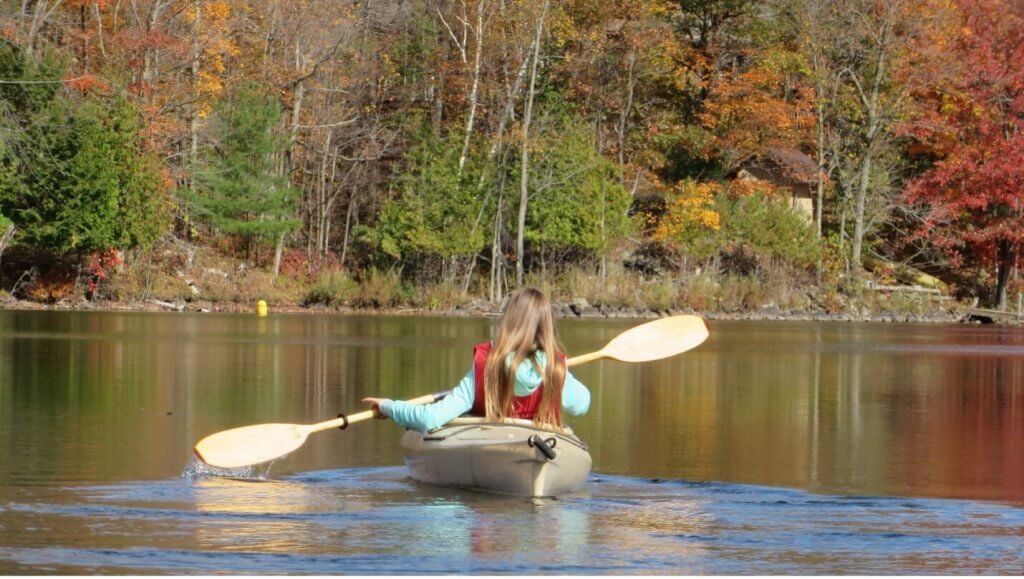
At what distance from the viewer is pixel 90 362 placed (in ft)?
65.7

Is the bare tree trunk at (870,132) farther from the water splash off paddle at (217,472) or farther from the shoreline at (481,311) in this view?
the water splash off paddle at (217,472)

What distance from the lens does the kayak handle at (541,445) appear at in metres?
9.56

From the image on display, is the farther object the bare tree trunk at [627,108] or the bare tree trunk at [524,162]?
the bare tree trunk at [627,108]

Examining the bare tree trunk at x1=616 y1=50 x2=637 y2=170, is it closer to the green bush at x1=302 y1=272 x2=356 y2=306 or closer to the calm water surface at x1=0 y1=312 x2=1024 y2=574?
the green bush at x1=302 y1=272 x2=356 y2=306

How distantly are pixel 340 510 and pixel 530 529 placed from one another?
1277mm

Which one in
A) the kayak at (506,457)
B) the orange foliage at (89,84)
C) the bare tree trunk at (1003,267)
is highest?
the orange foliage at (89,84)

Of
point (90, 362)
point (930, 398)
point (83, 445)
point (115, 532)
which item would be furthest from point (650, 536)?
point (90, 362)

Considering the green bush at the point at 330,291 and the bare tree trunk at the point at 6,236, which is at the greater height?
the bare tree trunk at the point at 6,236

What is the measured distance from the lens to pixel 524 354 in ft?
31.6

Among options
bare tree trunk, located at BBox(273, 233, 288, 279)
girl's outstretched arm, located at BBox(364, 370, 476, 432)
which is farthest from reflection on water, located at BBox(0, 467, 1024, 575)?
bare tree trunk, located at BBox(273, 233, 288, 279)

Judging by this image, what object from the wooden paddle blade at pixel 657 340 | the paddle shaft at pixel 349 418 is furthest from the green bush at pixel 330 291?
the paddle shaft at pixel 349 418

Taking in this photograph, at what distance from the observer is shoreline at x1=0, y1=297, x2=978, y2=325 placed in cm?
3559

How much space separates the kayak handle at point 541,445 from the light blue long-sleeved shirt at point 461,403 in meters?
0.37

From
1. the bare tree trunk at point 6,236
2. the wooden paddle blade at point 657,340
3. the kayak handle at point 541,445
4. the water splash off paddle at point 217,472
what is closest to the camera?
the kayak handle at point 541,445
